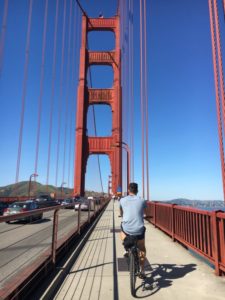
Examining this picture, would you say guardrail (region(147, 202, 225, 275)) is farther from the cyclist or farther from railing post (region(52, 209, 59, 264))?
railing post (region(52, 209, 59, 264))

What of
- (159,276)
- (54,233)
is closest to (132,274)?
(159,276)

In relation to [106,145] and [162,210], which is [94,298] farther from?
[106,145]

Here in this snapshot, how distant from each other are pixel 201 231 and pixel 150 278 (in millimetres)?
1489

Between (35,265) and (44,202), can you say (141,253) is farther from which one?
(44,202)

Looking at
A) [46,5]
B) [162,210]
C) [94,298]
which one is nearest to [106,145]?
[46,5]

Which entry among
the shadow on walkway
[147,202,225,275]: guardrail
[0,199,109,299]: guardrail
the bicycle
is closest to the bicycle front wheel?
the bicycle

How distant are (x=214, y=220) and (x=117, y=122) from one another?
4198 centimetres

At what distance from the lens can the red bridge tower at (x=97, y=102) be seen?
42.0 m

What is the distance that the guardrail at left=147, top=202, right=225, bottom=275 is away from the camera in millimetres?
4680

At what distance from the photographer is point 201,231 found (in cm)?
560

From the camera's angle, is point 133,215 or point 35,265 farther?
point 133,215

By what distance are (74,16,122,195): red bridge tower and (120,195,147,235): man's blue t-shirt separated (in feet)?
115

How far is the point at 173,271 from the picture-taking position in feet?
16.6

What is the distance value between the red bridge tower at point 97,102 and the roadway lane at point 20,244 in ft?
113
